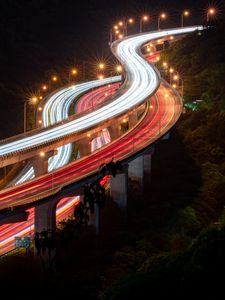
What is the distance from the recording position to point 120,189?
187 ft

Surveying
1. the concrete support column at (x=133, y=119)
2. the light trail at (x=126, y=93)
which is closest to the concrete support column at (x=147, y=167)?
the light trail at (x=126, y=93)

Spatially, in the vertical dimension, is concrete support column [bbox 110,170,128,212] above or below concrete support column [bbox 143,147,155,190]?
below

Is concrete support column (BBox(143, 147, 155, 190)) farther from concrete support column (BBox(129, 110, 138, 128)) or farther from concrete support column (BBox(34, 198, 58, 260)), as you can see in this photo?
concrete support column (BBox(34, 198, 58, 260))

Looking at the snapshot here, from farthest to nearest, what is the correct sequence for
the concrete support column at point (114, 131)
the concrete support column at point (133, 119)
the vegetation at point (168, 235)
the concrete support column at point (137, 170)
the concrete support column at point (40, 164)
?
1. the concrete support column at point (133, 119)
2. the concrete support column at point (114, 131)
3. the concrete support column at point (137, 170)
4. the concrete support column at point (40, 164)
5. the vegetation at point (168, 235)

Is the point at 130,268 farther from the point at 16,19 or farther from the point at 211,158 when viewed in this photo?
the point at 16,19

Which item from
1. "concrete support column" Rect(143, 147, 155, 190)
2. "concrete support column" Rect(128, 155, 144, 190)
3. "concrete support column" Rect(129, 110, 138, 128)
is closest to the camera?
"concrete support column" Rect(128, 155, 144, 190)

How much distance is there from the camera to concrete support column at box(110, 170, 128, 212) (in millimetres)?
56594

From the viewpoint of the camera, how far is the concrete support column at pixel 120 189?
186 ft

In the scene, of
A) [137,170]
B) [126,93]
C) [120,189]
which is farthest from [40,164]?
[126,93]

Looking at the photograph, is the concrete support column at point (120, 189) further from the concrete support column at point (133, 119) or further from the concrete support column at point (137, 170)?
the concrete support column at point (133, 119)

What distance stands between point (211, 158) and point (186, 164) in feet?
12.0

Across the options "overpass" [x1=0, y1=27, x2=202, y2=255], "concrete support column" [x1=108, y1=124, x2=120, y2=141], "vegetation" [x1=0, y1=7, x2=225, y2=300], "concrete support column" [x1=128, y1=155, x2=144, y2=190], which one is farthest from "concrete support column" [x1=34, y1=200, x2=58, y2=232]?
"concrete support column" [x1=108, y1=124, x2=120, y2=141]

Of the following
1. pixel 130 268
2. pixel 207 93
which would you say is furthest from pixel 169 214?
pixel 207 93

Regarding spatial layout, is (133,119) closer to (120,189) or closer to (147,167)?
→ (147,167)
